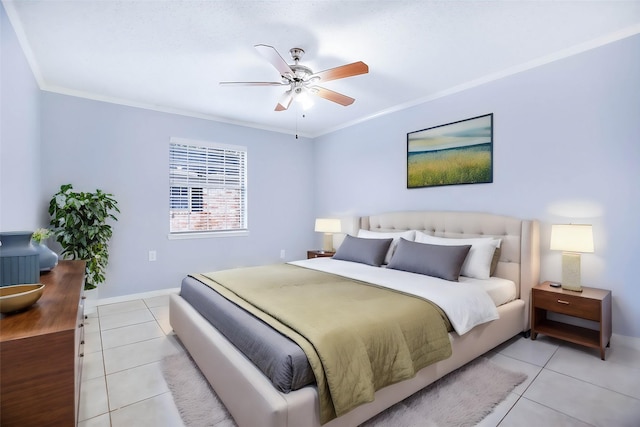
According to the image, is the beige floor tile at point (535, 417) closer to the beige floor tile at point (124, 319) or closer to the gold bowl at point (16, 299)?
the gold bowl at point (16, 299)

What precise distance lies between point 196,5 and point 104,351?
2.78 meters

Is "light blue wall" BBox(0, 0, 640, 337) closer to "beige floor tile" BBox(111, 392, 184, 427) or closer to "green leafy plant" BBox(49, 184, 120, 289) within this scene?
"green leafy plant" BBox(49, 184, 120, 289)

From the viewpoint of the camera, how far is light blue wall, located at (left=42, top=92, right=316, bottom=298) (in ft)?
11.7

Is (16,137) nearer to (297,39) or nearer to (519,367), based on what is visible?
(297,39)

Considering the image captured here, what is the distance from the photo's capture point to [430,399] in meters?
1.91

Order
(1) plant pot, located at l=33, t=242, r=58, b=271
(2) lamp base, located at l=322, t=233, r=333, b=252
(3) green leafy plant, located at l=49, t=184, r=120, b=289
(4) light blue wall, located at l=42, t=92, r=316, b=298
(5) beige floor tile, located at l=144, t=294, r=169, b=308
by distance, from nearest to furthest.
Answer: (1) plant pot, located at l=33, t=242, r=58, b=271, (3) green leafy plant, located at l=49, t=184, r=120, b=289, (4) light blue wall, located at l=42, t=92, r=316, b=298, (5) beige floor tile, located at l=144, t=294, r=169, b=308, (2) lamp base, located at l=322, t=233, r=333, b=252

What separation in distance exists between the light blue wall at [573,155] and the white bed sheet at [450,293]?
3.35 ft

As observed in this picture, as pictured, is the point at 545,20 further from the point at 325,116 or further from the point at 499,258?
the point at 325,116

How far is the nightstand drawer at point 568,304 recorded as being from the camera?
2.35 meters

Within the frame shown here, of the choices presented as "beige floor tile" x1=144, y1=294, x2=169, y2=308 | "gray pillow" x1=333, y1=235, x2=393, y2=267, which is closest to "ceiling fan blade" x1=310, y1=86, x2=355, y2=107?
"gray pillow" x1=333, y1=235, x2=393, y2=267

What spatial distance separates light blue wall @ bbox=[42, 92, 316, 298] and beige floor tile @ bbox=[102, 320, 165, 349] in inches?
41.3

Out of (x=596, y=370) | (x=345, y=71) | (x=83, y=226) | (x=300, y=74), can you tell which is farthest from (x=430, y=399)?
(x=83, y=226)

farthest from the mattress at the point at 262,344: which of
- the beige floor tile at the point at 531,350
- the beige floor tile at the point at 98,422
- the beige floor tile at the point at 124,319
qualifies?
the beige floor tile at the point at 531,350

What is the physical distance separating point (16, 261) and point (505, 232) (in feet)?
12.0
